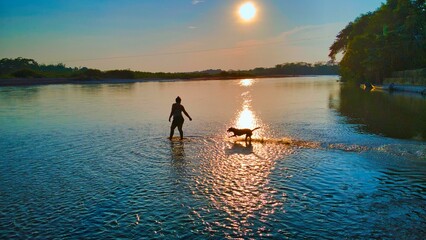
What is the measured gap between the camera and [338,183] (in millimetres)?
9617

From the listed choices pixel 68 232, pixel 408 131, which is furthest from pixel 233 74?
pixel 68 232

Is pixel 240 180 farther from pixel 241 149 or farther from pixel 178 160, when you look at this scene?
pixel 241 149

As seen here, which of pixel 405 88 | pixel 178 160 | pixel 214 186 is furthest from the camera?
pixel 405 88

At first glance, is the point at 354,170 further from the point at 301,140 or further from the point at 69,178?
the point at 69,178

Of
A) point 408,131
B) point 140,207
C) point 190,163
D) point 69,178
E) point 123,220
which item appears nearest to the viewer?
point 123,220

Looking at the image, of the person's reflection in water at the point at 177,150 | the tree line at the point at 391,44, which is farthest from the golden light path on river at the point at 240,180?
the tree line at the point at 391,44

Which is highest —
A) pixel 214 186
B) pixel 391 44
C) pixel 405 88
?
pixel 391 44

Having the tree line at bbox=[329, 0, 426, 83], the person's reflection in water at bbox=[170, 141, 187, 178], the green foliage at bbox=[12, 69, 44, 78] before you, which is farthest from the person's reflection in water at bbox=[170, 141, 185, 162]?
the green foliage at bbox=[12, 69, 44, 78]

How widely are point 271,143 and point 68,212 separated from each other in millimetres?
9520

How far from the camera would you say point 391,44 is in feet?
196

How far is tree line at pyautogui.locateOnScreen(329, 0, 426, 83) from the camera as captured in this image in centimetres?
5497

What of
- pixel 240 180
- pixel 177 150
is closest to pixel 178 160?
pixel 177 150

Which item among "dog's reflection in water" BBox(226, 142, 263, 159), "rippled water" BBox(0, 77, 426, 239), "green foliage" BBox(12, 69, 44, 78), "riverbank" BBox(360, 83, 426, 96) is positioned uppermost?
"green foliage" BBox(12, 69, 44, 78)

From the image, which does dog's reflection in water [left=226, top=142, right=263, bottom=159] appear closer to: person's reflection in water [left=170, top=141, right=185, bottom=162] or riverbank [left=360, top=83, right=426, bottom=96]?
person's reflection in water [left=170, top=141, right=185, bottom=162]
